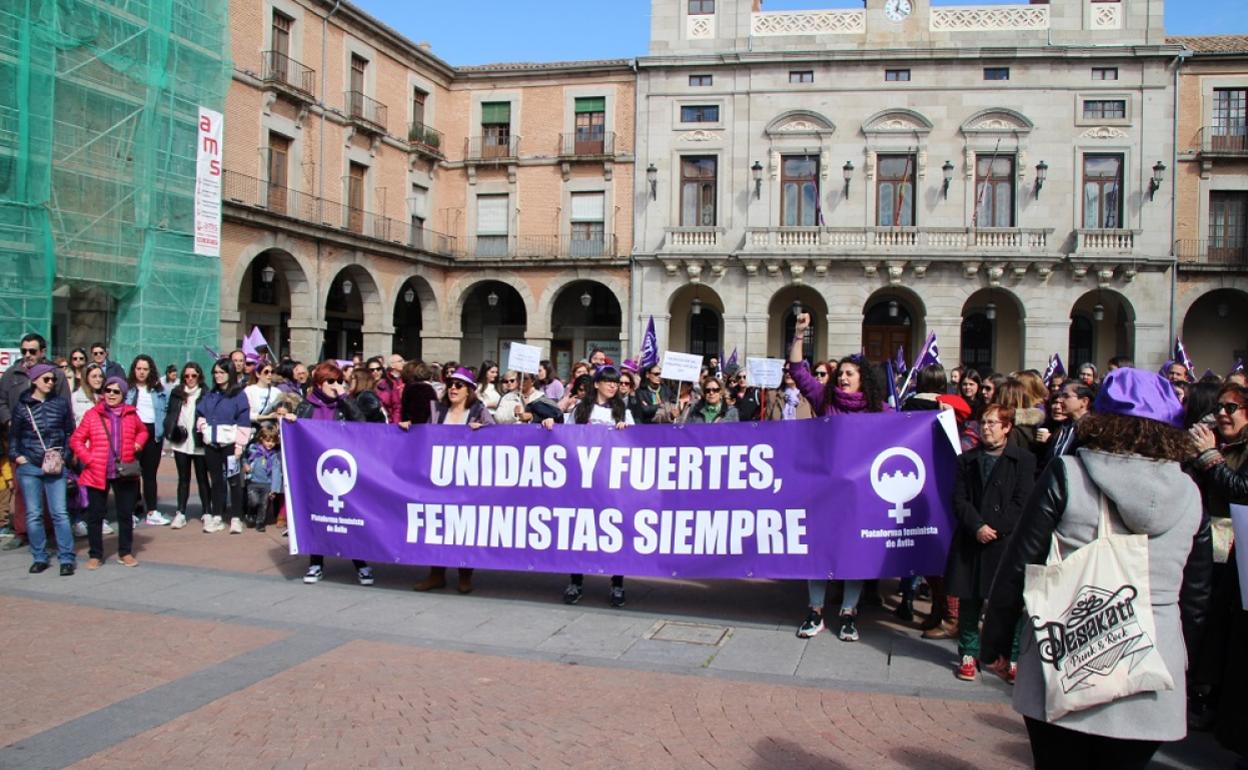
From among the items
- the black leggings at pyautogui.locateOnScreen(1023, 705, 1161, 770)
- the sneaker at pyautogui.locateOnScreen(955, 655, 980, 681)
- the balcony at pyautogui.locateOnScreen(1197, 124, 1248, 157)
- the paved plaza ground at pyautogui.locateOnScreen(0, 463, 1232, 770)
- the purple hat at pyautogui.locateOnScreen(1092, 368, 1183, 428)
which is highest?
the balcony at pyautogui.locateOnScreen(1197, 124, 1248, 157)

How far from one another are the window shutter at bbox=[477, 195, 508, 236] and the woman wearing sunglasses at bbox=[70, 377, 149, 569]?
957 inches

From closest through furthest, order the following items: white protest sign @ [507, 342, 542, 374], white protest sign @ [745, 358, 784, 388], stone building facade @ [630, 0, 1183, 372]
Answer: white protest sign @ [507, 342, 542, 374] < white protest sign @ [745, 358, 784, 388] < stone building facade @ [630, 0, 1183, 372]

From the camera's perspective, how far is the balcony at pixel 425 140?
30.4 meters

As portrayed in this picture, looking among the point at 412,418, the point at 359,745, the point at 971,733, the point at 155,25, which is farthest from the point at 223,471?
the point at 155,25

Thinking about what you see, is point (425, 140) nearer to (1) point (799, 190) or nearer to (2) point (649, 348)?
(1) point (799, 190)

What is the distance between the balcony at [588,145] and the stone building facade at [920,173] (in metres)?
1.15

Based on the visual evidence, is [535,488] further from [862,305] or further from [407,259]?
[407,259]

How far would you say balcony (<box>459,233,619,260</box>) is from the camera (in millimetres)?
30438

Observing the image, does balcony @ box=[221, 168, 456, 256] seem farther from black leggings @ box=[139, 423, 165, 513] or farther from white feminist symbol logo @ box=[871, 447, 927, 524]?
white feminist symbol logo @ box=[871, 447, 927, 524]

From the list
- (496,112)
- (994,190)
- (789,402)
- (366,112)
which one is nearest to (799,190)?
(994,190)

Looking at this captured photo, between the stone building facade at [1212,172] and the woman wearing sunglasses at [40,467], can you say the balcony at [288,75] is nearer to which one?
the woman wearing sunglasses at [40,467]

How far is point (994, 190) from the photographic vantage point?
27609 millimetres

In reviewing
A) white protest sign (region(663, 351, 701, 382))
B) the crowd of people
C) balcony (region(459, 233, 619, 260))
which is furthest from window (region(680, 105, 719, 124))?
white protest sign (region(663, 351, 701, 382))

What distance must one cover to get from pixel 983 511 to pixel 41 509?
795 cm
